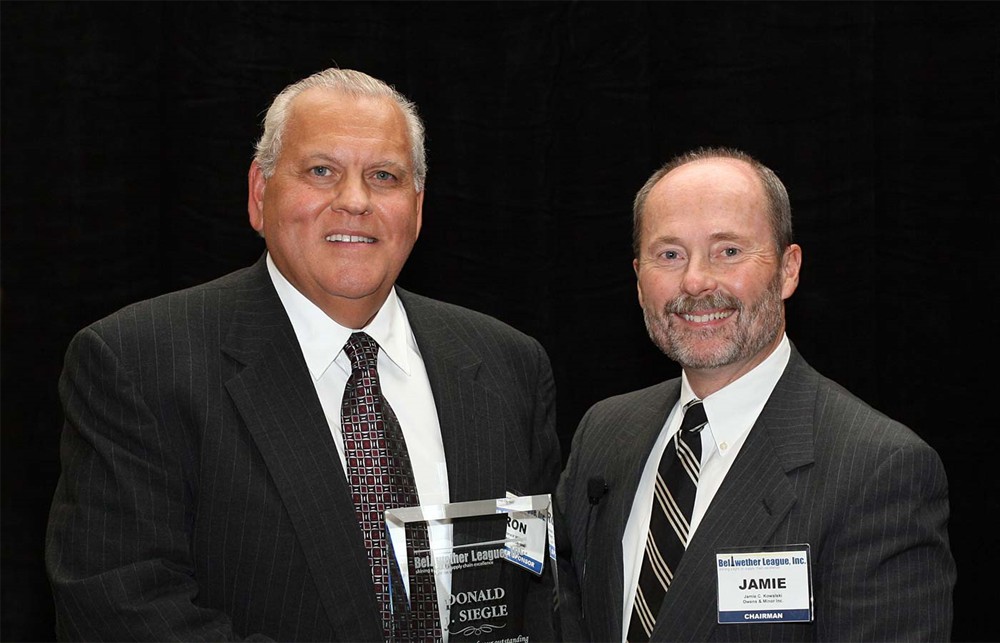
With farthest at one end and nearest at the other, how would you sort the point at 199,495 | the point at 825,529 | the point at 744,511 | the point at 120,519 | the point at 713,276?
the point at 713,276
the point at 744,511
the point at 825,529
the point at 199,495
the point at 120,519

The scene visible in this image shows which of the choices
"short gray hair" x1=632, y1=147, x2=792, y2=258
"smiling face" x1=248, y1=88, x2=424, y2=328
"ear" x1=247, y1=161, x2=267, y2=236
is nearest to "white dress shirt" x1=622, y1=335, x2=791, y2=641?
"short gray hair" x1=632, y1=147, x2=792, y2=258

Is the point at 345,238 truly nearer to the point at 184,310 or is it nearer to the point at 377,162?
the point at 377,162

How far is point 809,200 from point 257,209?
2.45 m

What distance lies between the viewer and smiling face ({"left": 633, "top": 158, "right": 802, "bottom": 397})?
2920mm

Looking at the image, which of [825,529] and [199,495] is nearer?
[199,495]

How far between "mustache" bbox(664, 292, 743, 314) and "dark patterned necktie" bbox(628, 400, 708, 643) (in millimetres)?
279

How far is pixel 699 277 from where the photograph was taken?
2908 millimetres

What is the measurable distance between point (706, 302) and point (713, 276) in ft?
0.25

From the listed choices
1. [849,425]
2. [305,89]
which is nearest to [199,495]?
[305,89]

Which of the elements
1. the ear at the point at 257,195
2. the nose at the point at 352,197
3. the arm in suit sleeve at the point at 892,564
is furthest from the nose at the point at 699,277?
the ear at the point at 257,195

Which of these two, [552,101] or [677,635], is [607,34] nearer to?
[552,101]

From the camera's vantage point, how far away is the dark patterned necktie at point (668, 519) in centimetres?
278

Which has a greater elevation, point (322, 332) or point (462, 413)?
point (322, 332)

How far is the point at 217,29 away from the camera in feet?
14.3
